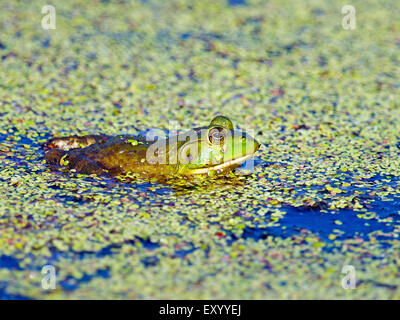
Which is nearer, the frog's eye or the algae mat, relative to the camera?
the algae mat

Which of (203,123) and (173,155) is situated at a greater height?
(203,123)

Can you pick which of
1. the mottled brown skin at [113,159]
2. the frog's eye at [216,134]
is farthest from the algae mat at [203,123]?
the frog's eye at [216,134]

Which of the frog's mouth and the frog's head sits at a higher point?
the frog's head

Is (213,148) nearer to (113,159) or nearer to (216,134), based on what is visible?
(216,134)

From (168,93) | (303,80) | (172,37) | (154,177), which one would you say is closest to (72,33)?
(172,37)

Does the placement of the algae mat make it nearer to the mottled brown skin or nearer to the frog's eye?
the mottled brown skin

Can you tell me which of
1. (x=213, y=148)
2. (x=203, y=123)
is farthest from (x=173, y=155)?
(x=203, y=123)

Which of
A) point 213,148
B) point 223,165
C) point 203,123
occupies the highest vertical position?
point 203,123

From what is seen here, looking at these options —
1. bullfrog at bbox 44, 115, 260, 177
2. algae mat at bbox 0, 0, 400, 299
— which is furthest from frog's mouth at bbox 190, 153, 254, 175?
algae mat at bbox 0, 0, 400, 299

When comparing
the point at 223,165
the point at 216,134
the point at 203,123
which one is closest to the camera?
the point at 216,134
